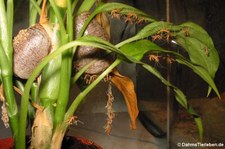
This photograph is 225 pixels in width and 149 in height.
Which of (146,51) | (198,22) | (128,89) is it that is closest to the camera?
(146,51)

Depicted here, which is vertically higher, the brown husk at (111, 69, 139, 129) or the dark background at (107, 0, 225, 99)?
the dark background at (107, 0, 225, 99)

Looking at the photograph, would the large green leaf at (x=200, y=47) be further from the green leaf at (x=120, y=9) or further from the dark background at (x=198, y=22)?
the dark background at (x=198, y=22)

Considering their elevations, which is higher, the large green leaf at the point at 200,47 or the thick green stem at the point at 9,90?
the large green leaf at the point at 200,47

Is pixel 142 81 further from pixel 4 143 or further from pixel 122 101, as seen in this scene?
pixel 4 143

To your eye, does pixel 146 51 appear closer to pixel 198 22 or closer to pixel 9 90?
pixel 9 90

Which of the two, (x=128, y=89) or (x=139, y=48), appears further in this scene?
(x=128, y=89)

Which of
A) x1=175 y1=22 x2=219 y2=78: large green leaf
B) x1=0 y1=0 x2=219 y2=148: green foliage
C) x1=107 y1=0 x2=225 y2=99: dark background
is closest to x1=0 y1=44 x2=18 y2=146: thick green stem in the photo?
x1=0 y1=0 x2=219 y2=148: green foliage

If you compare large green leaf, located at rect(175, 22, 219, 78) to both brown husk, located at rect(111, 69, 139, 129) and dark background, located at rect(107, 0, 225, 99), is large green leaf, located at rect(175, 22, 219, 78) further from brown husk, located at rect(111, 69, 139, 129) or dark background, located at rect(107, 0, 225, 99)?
dark background, located at rect(107, 0, 225, 99)

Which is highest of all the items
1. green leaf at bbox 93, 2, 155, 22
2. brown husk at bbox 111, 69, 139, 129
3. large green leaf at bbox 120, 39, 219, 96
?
green leaf at bbox 93, 2, 155, 22

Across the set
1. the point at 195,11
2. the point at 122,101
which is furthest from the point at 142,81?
the point at 195,11

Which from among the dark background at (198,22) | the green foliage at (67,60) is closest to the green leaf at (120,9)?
the green foliage at (67,60)

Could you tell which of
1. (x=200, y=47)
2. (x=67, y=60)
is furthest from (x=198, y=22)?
(x=67, y=60)
